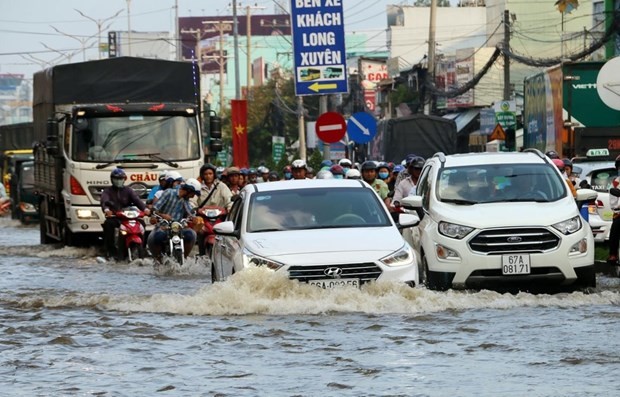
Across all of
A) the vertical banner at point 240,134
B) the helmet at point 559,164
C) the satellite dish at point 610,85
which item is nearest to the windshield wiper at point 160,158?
the helmet at point 559,164

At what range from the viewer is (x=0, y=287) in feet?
65.1

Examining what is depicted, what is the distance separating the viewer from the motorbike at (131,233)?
23906mm

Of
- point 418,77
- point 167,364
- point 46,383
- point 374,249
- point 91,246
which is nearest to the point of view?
point 46,383

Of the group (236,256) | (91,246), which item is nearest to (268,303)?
(236,256)

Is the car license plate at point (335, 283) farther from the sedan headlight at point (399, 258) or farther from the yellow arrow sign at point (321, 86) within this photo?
the yellow arrow sign at point (321, 86)

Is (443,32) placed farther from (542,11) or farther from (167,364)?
(167,364)

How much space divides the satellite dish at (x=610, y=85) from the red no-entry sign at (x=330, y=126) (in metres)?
7.39

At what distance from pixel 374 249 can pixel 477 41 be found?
84026mm

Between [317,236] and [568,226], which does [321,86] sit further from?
[317,236]

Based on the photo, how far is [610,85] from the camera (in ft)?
72.1

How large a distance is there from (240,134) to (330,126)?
952 inches

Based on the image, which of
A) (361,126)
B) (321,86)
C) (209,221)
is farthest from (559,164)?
(361,126)

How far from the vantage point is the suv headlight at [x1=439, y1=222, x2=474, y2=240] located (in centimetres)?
1571

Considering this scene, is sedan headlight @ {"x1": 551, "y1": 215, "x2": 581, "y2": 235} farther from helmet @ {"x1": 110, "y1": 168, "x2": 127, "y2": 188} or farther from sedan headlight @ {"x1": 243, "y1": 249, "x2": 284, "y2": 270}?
helmet @ {"x1": 110, "y1": 168, "x2": 127, "y2": 188}
